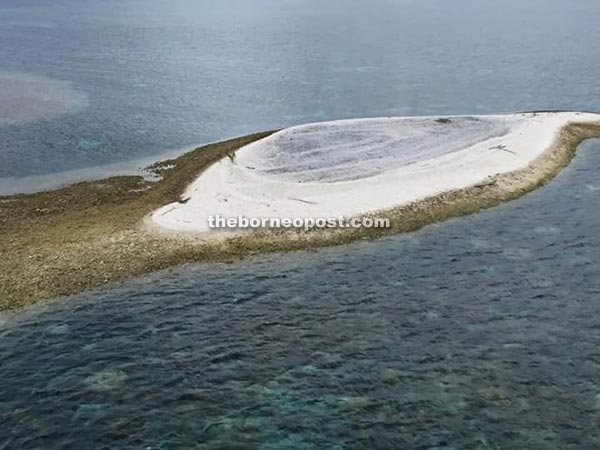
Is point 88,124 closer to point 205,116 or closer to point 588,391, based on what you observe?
point 205,116

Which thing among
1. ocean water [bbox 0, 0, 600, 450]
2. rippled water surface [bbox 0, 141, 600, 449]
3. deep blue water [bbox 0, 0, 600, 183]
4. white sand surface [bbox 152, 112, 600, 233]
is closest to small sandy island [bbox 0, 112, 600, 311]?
white sand surface [bbox 152, 112, 600, 233]

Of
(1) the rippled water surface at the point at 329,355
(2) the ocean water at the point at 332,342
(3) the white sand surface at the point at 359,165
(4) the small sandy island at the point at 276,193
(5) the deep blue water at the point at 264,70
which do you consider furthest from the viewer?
(5) the deep blue water at the point at 264,70

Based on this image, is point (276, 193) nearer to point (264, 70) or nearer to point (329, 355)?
point (329, 355)

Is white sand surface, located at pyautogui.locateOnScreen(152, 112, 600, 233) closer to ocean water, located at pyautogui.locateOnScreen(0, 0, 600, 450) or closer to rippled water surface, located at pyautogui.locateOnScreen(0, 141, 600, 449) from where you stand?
ocean water, located at pyautogui.locateOnScreen(0, 0, 600, 450)

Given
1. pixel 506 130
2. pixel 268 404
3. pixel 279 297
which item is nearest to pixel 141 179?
pixel 279 297

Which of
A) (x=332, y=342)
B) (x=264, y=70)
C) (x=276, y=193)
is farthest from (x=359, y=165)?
(x=264, y=70)

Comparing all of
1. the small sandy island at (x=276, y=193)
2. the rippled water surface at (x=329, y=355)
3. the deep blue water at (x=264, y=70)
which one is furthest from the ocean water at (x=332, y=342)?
the small sandy island at (x=276, y=193)

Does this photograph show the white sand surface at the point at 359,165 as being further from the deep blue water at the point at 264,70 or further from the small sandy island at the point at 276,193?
the deep blue water at the point at 264,70
